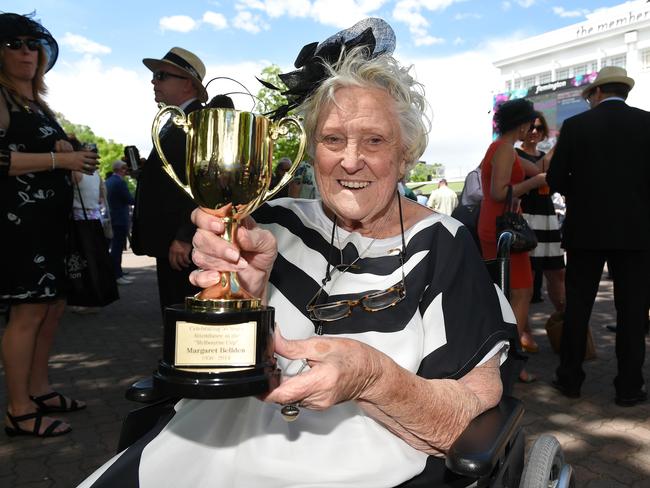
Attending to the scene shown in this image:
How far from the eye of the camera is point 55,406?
396 cm

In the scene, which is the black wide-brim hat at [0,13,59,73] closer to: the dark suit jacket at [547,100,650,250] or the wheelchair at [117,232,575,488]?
the wheelchair at [117,232,575,488]

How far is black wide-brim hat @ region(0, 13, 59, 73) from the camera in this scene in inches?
123

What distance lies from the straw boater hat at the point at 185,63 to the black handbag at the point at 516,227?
7.23 feet

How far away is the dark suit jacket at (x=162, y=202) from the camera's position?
3272mm

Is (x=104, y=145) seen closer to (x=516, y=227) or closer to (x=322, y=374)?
(x=516, y=227)

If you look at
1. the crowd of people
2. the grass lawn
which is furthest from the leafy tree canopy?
the crowd of people

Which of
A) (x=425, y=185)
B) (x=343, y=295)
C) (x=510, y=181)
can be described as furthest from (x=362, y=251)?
(x=425, y=185)

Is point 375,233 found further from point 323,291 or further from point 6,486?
point 6,486

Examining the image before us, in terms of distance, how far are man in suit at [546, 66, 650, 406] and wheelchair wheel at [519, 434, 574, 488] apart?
2.62m

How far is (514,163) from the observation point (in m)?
4.55

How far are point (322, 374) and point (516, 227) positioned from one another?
3185 mm

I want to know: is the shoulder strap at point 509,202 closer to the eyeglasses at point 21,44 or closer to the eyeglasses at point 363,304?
the eyeglasses at point 363,304

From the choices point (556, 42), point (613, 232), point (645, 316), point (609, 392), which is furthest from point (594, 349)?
point (556, 42)

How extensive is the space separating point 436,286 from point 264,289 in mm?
520
